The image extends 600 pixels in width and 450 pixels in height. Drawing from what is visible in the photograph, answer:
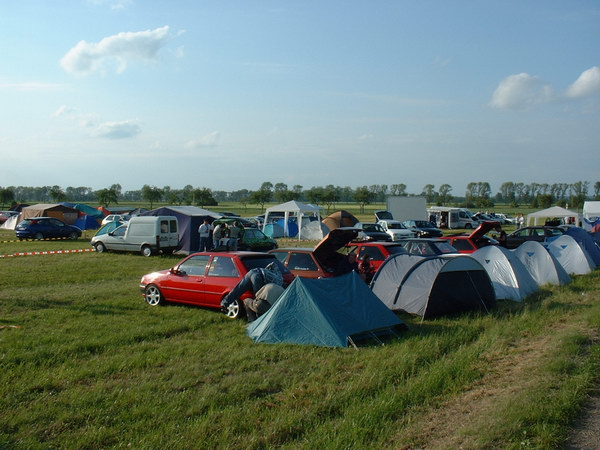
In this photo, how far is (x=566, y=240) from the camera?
63.3ft

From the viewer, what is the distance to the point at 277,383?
672cm

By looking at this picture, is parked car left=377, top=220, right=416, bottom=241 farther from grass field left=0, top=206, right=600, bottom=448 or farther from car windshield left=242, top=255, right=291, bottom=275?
grass field left=0, top=206, right=600, bottom=448

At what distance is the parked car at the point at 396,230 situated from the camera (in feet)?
106

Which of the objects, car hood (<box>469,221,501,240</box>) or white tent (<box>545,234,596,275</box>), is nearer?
car hood (<box>469,221,501,240</box>)

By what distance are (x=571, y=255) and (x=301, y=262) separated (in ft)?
35.3

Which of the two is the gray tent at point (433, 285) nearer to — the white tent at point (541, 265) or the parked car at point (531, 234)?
the white tent at point (541, 265)

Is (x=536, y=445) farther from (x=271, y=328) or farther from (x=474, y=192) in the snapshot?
(x=474, y=192)

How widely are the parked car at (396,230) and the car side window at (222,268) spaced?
21.1 m

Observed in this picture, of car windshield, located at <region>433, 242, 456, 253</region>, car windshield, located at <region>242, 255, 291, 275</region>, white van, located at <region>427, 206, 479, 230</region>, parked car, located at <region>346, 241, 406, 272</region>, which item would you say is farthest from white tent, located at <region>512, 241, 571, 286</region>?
white van, located at <region>427, 206, 479, 230</region>

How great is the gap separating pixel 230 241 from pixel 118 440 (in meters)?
15.5

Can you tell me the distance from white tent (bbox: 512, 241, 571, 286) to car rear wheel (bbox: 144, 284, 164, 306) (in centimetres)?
985

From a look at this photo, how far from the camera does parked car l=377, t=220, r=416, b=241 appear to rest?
106ft

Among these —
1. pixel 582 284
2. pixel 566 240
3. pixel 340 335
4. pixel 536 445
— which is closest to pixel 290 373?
pixel 340 335

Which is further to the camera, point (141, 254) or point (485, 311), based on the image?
point (141, 254)
